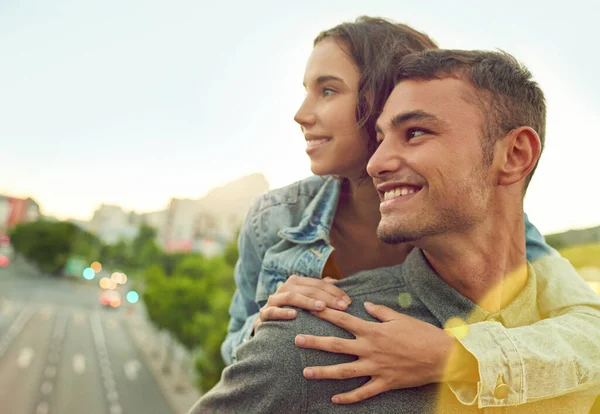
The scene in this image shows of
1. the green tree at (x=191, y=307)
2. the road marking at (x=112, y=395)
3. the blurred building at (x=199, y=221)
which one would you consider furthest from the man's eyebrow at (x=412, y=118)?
the blurred building at (x=199, y=221)

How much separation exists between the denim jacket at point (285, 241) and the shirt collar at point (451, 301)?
17.6 inches

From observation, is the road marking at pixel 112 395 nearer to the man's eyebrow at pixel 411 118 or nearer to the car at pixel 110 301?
the car at pixel 110 301

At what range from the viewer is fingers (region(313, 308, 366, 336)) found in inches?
76.9

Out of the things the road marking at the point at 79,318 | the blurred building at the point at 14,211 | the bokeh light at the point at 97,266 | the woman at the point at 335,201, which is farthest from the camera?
the blurred building at the point at 14,211

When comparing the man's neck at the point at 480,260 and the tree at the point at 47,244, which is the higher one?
the man's neck at the point at 480,260

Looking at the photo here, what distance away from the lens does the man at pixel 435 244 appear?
188 centimetres

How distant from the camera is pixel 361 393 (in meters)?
1.85

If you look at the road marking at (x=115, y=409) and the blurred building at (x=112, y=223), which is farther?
the blurred building at (x=112, y=223)

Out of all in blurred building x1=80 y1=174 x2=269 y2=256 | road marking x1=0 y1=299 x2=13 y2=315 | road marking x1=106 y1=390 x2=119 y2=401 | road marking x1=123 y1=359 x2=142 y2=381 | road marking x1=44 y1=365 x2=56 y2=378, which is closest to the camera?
road marking x1=106 y1=390 x2=119 y2=401

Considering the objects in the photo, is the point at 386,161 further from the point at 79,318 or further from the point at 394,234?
the point at 79,318

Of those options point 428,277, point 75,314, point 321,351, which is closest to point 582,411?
point 428,277

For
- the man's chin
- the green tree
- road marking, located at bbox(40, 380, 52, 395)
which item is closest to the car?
the green tree

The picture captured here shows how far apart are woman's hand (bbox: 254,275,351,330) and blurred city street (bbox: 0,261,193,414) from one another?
36849 mm

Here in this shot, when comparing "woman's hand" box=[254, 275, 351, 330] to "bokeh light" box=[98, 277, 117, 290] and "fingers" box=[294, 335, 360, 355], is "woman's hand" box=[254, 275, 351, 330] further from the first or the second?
"bokeh light" box=[98, 277, 117, 290]
